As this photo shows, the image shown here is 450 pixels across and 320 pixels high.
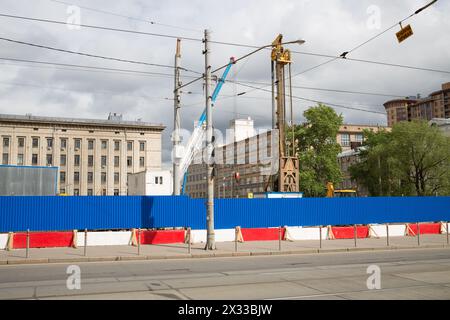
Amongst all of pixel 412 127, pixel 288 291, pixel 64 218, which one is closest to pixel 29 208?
pixel 64 218

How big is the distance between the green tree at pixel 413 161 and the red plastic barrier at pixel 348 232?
30331 millimetres

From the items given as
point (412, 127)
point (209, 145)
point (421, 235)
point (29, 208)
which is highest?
point (412, 127)

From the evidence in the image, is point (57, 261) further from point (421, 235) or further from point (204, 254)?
point (421, 235)

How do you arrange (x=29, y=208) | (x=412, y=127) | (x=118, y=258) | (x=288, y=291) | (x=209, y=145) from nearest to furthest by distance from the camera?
1. (x=288, y=291)
2. (x=118, y=258)
3. (x=209, y=145)
4. (x=29, y=208)
5. (x=412, y=127)

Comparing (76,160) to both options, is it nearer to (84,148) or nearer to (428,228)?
(84,148)

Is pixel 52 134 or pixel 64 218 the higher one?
pixel 52 134

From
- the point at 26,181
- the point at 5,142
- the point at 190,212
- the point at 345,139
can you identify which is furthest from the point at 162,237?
the point at 345,139

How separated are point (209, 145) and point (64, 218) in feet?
29.9

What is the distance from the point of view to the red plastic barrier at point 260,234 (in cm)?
2378

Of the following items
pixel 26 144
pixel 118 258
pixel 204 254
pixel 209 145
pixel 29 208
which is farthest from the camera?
pixel 26 144

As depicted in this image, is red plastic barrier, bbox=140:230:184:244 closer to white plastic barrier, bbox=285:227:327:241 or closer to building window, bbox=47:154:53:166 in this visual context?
white plastic barrier, bbox=285:227:327:241

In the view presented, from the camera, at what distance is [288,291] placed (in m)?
9.62

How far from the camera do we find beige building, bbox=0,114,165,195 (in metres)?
84.5

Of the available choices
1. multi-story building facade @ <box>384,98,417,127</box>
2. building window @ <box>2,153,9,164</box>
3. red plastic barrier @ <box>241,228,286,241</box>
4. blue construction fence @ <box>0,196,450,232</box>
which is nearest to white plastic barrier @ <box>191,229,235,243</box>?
red plastic barrier @ <box>241,228,286,241</box>
